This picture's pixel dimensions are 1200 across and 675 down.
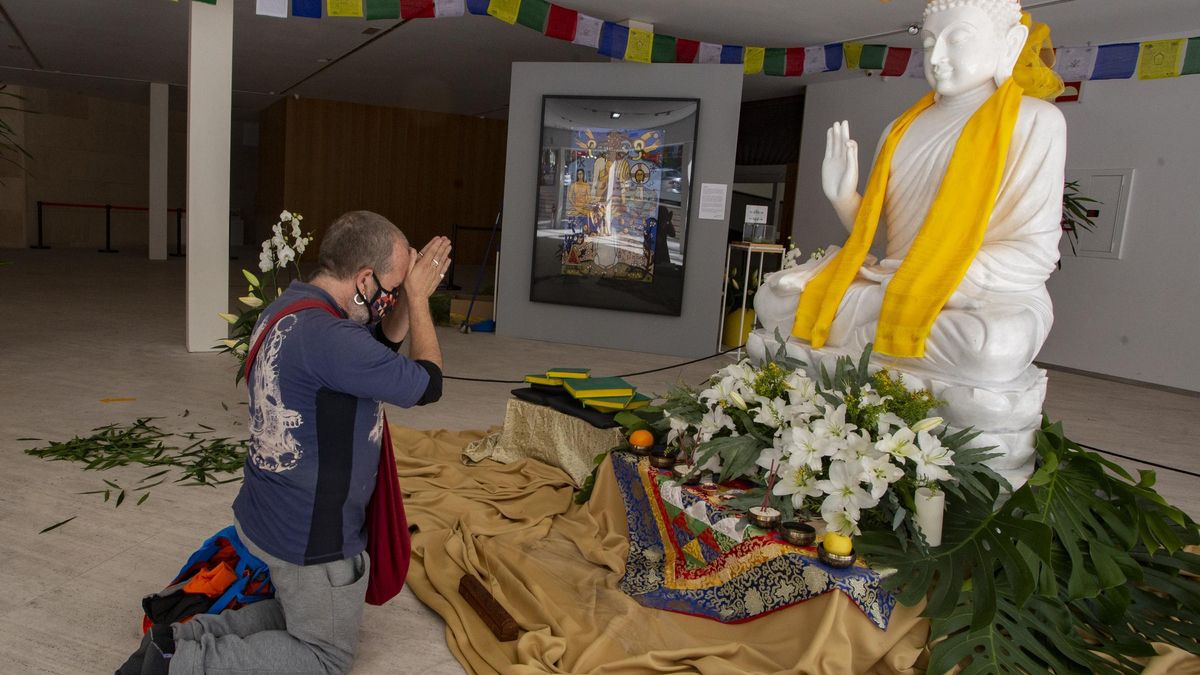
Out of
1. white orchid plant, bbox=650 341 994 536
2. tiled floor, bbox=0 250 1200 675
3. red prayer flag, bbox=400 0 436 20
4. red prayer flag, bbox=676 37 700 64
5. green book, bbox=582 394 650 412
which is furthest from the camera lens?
red prayer flag, bbox=676 37 700 64

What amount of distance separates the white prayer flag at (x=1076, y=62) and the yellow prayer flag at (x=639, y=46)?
286 centimetres

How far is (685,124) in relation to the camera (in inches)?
255

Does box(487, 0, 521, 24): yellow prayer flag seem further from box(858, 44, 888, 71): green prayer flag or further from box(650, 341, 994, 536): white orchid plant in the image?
box(650, 341, 994, 536): white orchid plant

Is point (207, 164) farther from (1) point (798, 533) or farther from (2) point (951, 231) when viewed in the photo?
(1) point (798, 533)

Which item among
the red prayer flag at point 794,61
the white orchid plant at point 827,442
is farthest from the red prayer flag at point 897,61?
the white orchid plant at point 827,442

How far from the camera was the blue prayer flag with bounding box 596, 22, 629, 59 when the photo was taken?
6.48 metres

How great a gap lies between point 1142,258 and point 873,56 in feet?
8.54

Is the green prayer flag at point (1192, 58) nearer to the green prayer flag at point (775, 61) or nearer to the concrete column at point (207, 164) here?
the green prayer flag at point (775, 61)

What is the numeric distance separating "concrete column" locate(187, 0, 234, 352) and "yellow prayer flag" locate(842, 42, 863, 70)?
4534 millimetres

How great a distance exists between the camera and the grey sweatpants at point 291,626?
6.00ft

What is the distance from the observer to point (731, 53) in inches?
279

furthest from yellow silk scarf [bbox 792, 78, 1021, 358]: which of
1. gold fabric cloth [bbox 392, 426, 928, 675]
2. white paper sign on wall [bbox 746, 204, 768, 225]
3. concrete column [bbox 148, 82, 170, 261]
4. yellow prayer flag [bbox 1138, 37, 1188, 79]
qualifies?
concrete column [bbox 148, 82, 170, 261]

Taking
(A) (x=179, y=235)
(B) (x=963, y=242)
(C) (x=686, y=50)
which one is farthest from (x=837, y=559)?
(A) (x=179, y=235)

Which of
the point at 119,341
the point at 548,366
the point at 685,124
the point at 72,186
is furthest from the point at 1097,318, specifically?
the point at 72,186
